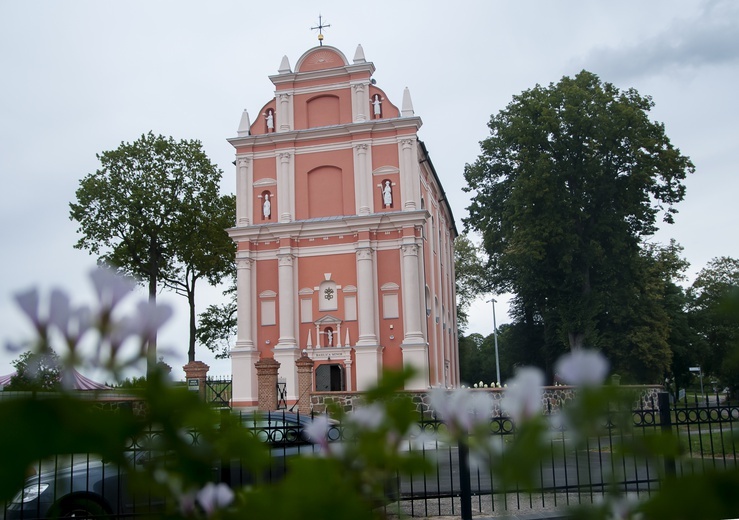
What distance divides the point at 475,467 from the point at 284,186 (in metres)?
22.6

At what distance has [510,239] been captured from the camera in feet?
99.9

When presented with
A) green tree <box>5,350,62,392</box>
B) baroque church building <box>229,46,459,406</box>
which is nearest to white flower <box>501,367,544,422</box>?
green tree <box>5,350,62,392</box>

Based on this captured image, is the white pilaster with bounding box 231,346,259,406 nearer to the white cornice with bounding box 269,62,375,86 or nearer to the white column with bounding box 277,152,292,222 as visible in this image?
the white column with bounding box 277,152,292,222

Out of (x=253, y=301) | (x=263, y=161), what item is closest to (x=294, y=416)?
(x=253, y=301)

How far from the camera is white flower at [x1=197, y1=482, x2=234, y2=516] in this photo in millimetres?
815

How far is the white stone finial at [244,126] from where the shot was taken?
30.6 meters

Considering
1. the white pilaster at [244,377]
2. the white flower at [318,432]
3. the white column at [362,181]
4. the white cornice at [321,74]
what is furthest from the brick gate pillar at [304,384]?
the white flower at [318,432]

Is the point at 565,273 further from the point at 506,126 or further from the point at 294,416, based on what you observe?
the point at 294,416

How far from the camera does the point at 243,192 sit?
30047 millimetres

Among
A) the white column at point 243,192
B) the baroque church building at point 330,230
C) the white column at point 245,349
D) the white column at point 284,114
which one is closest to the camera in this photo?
the white column at point 245,349

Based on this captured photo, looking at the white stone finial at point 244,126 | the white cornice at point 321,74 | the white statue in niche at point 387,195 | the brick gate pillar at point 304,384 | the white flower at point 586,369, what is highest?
the white cornice at point 321,74

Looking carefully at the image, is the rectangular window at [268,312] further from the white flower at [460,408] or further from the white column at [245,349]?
the white flower at [460,408]

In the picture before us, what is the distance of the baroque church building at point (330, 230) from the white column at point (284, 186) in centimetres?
4

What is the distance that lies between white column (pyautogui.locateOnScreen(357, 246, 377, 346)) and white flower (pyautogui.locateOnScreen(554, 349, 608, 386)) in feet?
86.8
